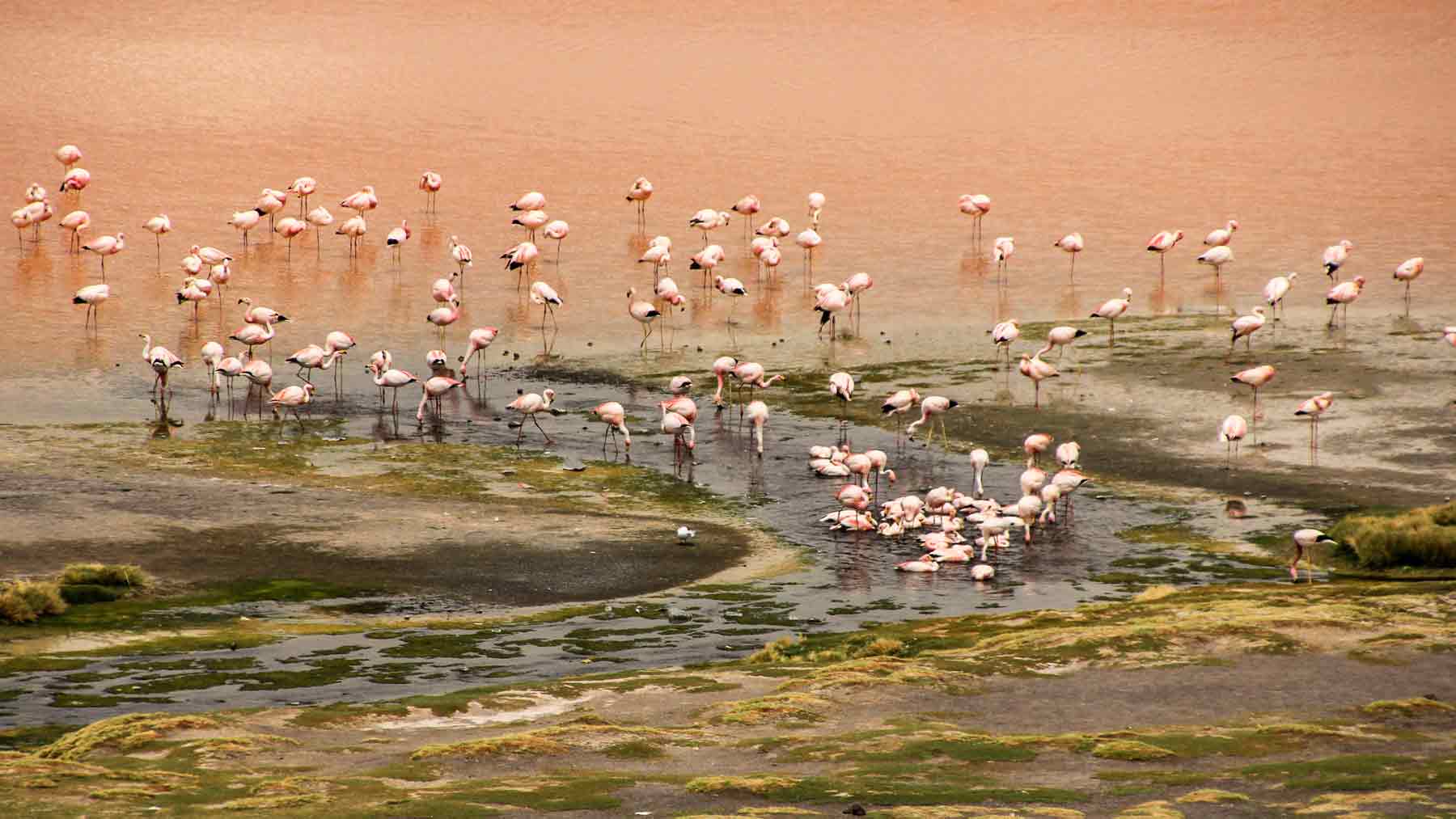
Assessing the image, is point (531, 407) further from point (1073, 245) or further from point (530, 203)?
point (1073, 245)

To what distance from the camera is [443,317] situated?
27.3 metres

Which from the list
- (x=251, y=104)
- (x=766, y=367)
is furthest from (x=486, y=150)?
(x=766, y=367)

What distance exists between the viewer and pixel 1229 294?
100 ft

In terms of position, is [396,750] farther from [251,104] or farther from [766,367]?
[251,104]

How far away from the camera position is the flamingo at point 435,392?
23784 mm

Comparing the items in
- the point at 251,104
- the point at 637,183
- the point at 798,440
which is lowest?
the point at 798,440

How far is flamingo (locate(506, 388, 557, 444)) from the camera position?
23.2 metres

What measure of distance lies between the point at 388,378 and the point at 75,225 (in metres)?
11.3

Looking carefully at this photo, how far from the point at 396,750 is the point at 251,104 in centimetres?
3320

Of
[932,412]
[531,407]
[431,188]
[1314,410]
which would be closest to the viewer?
[1314,410]

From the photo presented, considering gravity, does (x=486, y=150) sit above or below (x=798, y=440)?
above

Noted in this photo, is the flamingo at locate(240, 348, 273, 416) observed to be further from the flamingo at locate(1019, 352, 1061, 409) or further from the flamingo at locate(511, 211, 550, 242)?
the flamingo at locate(1019, 352, 1061, 409)

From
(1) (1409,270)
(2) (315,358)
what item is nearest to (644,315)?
(2) (315,358)

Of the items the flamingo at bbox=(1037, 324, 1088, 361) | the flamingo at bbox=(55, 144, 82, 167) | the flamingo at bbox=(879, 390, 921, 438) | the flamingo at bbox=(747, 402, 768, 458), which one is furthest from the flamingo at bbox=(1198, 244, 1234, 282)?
the flamingo at bbox=(55, 144, 82, 167)
